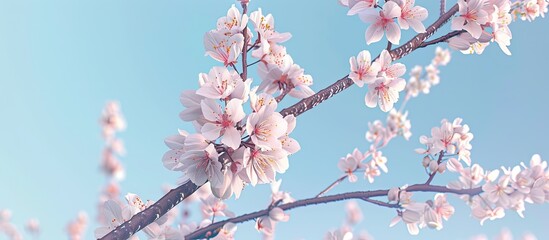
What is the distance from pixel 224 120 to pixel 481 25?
132 cm

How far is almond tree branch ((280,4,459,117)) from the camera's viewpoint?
1494mm

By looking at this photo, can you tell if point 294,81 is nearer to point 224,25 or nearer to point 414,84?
point 224,25

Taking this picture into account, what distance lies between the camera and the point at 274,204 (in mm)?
2082

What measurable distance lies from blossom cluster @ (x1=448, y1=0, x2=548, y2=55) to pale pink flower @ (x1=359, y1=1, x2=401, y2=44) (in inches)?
11.1

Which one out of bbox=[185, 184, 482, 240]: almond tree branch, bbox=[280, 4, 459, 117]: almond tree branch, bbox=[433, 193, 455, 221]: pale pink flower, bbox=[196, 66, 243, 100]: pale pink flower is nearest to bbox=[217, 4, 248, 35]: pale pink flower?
bbox=[196, 66, 243, 100]: pale pink flower

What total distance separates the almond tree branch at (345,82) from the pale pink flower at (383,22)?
6 cm

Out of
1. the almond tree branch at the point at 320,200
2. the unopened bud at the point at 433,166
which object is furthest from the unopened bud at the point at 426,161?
the almond tree branch at the point at 320,200

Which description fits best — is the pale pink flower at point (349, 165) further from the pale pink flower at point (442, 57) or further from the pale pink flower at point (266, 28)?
the pale pink flower at point (442, 57)

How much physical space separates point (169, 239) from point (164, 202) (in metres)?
0.32

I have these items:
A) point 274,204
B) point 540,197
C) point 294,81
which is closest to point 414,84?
point 540,197

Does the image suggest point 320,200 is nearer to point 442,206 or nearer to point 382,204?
point 382,204

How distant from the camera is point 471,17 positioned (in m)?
1.84

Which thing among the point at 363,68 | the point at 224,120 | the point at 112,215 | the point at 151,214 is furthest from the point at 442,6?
the point at 112,215

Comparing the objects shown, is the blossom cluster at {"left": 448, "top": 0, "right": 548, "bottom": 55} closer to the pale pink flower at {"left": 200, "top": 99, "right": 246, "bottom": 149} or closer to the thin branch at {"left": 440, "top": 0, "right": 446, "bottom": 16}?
the thin branch at {"left": 440, "top": 0, "right": 446, "bottom": 16}
